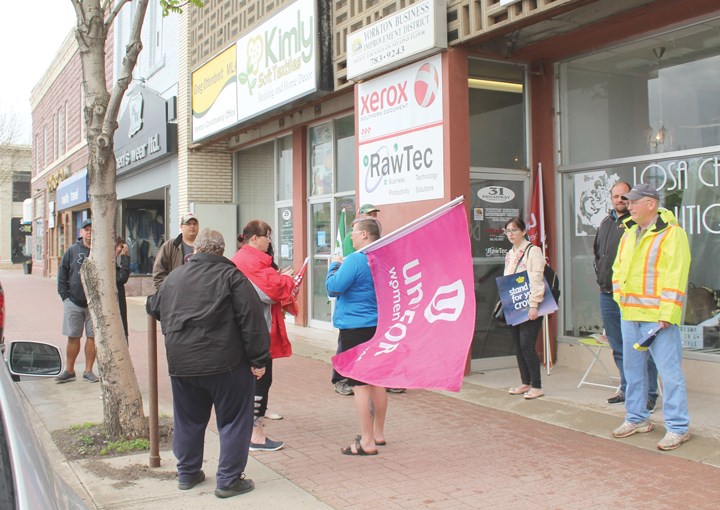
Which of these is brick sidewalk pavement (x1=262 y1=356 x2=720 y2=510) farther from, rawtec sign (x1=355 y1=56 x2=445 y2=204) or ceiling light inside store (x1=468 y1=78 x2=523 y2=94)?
ceiling light inside store (x1=468 y1=78 x2=523 y2=94)

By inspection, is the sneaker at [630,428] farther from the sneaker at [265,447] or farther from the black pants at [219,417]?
the black pants at [219,417]

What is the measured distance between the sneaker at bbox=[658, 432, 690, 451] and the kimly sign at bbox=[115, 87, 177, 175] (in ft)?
41.3

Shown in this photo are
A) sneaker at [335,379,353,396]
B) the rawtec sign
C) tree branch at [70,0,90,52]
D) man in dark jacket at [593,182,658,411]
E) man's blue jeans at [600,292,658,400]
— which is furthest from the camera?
the rawtec sign

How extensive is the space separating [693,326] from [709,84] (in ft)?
8.14

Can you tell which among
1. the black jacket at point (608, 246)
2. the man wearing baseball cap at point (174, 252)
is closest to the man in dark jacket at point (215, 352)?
the man wearing baseball cap at point (174, 252)

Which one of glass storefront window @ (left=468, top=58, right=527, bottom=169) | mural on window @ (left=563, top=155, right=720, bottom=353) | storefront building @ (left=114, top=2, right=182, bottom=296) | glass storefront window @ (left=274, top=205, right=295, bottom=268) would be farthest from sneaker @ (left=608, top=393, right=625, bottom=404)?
storefront building @ (left=114, top=2, right=182, bottom=296)

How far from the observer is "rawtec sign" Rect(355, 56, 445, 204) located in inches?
308

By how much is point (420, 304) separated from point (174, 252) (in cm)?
311

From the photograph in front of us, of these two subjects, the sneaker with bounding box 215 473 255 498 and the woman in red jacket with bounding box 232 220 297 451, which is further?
the woman in red jacket with bounding box 232 220 297 451

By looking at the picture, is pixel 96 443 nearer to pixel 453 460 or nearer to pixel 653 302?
pixel 453 460

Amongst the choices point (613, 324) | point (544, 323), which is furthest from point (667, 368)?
point (544, 323)

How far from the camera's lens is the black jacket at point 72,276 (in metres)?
8.06

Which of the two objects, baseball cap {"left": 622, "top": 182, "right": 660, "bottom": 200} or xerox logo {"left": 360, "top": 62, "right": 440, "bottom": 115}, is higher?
xerox logo {"left": 360, "top": 62, "right": 440, "bottom": 115}

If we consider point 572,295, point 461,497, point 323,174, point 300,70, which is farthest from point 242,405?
point 323,174
